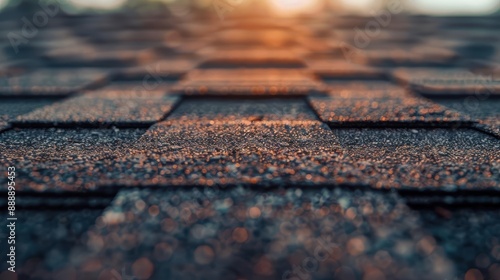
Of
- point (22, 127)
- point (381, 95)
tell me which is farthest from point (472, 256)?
point (22, 127)

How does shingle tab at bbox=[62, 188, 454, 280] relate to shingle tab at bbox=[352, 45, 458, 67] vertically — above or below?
above

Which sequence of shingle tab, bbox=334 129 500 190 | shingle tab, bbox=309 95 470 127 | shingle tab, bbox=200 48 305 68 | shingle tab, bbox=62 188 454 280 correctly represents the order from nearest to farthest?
shingle tab, bbox=62 188 454 280 → shingle tab, bbox=334 129 500 190 → shingle tab, bbox=309 95 470 127 → shingle tab, bbox=200 48 305 68

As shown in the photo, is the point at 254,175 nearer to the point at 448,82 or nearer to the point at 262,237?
the point at 262,237

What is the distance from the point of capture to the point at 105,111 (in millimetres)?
1000

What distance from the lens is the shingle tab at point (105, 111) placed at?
2.97ft

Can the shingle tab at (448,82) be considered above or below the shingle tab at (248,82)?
below

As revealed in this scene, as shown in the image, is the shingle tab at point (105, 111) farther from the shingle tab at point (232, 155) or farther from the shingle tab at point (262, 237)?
the shingle tab at point (262, 237)

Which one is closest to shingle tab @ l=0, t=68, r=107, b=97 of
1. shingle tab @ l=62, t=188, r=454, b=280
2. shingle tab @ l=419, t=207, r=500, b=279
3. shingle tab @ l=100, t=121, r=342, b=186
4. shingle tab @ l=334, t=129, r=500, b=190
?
shingle tab @ l=100, t=121, r=342, b=186

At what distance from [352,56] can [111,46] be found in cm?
180

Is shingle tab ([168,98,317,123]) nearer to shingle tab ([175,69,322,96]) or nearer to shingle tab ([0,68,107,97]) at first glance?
shingle tab ([175,69,322,96])

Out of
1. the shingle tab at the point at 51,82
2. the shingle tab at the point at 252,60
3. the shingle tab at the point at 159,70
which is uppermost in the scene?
the shingle tab at the point at 51,82

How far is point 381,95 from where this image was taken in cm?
118

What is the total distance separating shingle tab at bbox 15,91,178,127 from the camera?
90 cm

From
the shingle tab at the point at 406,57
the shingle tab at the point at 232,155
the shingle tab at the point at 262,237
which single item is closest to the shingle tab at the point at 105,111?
the shingle tab at the point at 232,155
